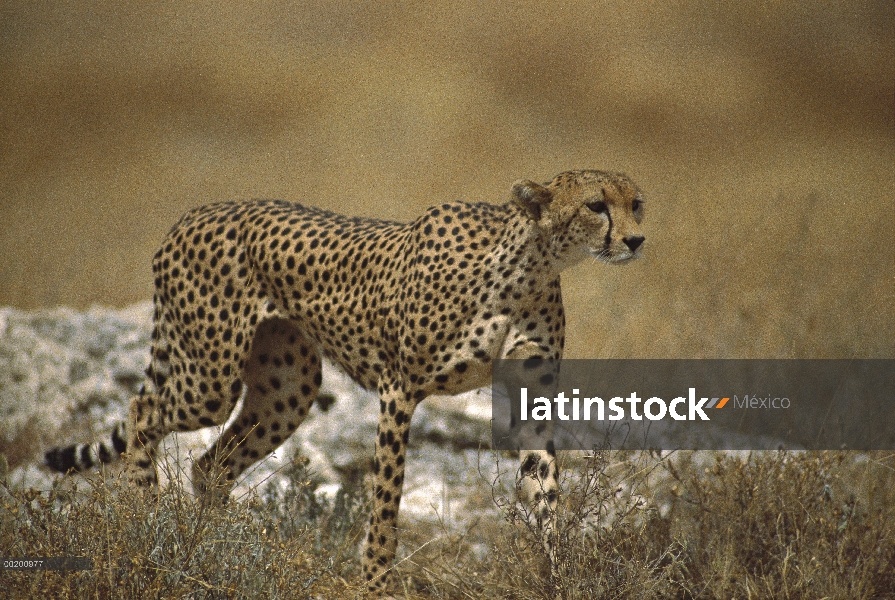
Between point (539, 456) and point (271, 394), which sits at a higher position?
point (271, 394)

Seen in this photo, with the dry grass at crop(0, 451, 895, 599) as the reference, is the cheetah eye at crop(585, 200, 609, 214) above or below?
above

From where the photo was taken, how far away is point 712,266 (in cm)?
675

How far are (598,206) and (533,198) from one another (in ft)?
0.75

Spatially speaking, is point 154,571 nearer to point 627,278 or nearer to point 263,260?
point 263,260

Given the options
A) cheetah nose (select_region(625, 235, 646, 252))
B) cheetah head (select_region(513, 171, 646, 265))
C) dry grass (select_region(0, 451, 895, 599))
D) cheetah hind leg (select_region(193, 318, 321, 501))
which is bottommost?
dry grass (select_region(0, 451, 895, 599))

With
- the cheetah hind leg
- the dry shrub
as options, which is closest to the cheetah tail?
the cheetah hind leg

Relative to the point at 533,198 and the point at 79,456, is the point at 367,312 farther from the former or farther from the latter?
the point at 79,456

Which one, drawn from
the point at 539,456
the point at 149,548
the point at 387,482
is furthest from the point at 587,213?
the point at 149,548

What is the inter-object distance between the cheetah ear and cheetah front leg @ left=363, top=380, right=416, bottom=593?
0.79 m

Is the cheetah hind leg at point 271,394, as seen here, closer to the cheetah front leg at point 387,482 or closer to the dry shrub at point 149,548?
the cheetah front leg at point 387,482

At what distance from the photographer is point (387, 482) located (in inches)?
148

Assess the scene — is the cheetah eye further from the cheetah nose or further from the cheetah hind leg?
the cheetah hind leg

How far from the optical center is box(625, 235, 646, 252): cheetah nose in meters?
3.41

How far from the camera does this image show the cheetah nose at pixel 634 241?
3408 millimetres
